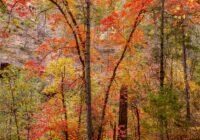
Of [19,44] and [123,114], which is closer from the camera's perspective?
[123,114]

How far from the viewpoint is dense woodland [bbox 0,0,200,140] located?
648 inches

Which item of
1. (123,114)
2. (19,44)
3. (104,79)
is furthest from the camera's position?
(19,44)

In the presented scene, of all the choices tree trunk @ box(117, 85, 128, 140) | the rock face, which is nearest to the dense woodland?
tree trunk @ box(117, 85, 128, 140)

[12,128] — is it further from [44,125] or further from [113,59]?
[113,59]

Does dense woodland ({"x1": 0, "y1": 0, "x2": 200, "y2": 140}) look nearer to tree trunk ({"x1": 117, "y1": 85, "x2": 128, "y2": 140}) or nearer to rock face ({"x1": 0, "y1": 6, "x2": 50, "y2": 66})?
tree trunk ({"x1": 117, "y1": 85, "x2": 128, "y2": 140})

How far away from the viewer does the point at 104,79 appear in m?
20.0

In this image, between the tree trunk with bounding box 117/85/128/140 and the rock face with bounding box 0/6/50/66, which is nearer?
the tree trunk with bounding box 117/85/128/140

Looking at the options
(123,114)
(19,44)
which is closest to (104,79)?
(123,114)

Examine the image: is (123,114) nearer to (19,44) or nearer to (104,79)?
(104,79)

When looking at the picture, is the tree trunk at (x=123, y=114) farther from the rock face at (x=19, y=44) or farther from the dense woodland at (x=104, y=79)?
the rock face at (x=19, y=44)

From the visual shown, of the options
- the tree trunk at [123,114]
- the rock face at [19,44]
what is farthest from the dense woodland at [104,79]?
the rock face at [19,44]

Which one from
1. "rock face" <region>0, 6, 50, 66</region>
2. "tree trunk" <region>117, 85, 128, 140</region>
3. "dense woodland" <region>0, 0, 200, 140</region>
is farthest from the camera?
"rock face" <region>0, 6, 50, 66</region>

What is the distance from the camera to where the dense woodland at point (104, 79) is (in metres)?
16.5

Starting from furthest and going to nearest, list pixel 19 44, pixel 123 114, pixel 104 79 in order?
pixel 19 44, pixel 123 114, pixel 104 79
